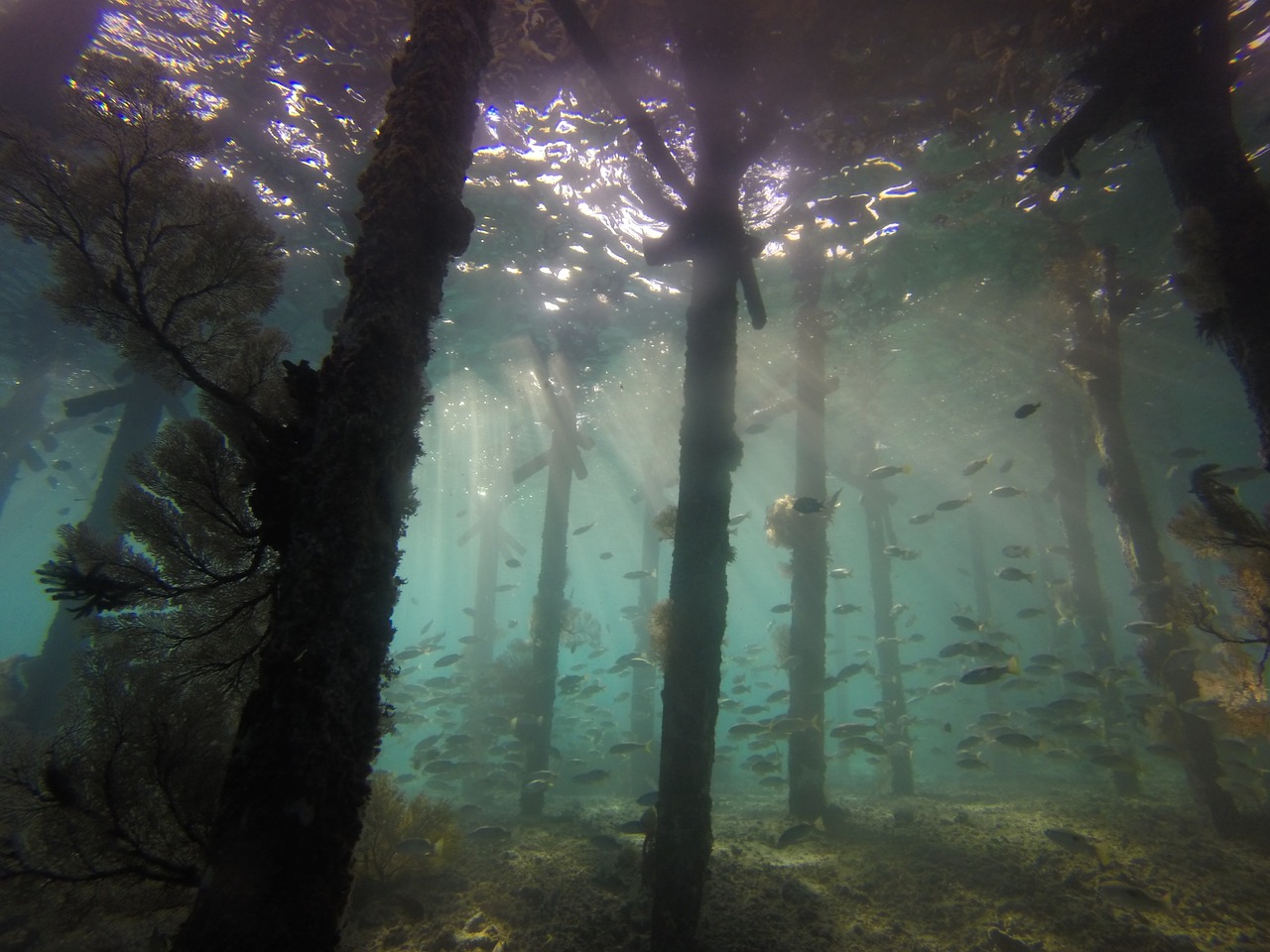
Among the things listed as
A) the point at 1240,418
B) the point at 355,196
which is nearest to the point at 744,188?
the point at 355,196

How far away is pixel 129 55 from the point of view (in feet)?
31.2

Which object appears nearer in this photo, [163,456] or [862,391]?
[163,456]

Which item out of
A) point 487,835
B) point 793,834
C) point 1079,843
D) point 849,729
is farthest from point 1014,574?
point 487,835

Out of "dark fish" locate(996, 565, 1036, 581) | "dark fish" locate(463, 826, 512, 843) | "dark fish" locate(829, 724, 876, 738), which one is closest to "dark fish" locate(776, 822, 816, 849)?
"dark fish" locate(829, 724, 876, 738)

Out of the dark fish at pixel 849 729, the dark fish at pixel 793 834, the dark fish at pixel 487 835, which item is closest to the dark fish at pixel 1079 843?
the dark fish at pixel 793 834

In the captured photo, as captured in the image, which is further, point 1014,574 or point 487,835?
point 1014,574

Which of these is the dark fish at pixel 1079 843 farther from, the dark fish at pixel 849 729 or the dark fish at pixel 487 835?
the dark fish at pixel 487 835

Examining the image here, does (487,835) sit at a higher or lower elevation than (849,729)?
lower

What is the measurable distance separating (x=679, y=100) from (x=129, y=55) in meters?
9.83

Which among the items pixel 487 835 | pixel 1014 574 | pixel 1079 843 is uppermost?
pixel 1014 574

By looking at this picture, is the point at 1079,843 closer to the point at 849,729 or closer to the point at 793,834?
the point at 793,834

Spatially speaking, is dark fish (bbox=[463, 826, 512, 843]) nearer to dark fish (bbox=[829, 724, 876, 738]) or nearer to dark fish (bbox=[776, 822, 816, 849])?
dark fish (bbox=[776, 822, 816, 849])

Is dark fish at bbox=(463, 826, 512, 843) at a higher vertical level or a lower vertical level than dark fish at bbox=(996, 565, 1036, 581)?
lower

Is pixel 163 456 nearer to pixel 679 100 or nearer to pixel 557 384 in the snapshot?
pixel 679 100
